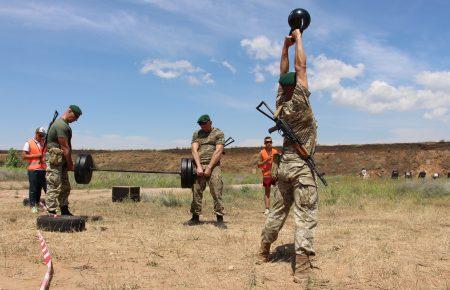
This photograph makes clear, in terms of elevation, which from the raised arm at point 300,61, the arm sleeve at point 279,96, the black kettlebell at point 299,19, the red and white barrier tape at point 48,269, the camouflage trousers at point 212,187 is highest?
the black kettlebell at point 299,19

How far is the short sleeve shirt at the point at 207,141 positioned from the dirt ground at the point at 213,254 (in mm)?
1225

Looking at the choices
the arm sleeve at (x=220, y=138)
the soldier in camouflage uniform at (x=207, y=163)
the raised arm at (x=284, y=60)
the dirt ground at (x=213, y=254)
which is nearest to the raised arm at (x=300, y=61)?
the raised arm at (x=284, y=60)

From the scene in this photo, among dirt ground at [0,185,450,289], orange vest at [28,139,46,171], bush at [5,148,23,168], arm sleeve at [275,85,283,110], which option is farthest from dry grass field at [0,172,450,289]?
bush at [5,148,23,168]

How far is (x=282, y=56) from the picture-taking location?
5.51m

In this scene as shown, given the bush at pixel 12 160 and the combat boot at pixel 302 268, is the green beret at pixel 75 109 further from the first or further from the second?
the bush at pixel 12 160

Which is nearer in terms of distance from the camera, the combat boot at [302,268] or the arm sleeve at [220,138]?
the combat boot at [302,268]

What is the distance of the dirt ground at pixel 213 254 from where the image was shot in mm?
4828

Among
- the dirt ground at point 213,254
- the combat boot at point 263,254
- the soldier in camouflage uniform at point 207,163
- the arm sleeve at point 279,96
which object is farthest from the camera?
the soldier in camouflage uniform at point 207,163

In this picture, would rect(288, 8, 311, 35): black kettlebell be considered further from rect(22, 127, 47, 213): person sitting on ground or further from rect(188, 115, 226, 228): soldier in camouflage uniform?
rect(22, 127, 47, 213): person sitting on ground

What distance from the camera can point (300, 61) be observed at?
5.10m

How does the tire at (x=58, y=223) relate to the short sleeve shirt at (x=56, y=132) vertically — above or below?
below

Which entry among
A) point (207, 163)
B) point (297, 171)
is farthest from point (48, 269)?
point (207, 163)

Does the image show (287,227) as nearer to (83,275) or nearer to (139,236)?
(139,236)

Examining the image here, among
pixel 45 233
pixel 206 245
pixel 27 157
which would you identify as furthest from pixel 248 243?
pixel 27 157
